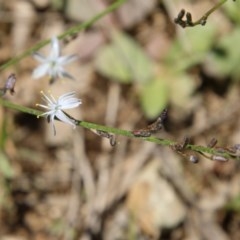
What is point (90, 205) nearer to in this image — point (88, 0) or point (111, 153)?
point (111, 153)

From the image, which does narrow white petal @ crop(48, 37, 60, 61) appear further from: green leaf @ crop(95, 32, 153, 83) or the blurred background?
green leaf @ crop(95, 32, 153, 83)

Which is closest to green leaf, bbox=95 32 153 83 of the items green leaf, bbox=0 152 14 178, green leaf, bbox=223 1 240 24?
green leaf, bbox=223 1 240 24

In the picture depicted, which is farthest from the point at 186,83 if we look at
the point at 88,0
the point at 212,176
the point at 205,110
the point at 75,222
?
the point at 75,222

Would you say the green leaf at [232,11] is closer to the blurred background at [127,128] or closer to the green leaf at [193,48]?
the blurred background at [127,128]

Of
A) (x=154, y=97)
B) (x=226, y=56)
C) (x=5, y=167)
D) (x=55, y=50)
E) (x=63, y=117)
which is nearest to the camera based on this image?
(x=63, y=117)

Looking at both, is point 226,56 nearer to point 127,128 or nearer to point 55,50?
point 127,128

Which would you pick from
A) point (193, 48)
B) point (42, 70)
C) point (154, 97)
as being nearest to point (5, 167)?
point (42, 70)
